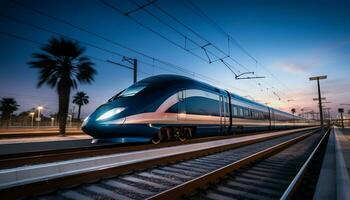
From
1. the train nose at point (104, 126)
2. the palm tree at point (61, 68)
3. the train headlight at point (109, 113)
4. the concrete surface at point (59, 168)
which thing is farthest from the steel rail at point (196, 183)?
the palm tree at point (61, 68)

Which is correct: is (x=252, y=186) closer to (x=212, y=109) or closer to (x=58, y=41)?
(x=212, y=109)

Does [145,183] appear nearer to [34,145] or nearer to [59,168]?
[59,168]

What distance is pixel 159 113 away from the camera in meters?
8.23

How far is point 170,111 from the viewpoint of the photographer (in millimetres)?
8695

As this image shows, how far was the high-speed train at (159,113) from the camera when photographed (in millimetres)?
7523

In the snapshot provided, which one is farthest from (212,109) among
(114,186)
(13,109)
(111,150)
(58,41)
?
(13,109)

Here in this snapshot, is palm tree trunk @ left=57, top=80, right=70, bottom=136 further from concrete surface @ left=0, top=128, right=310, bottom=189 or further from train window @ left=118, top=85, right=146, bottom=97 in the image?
concrete surface @ left=0, top=128, right=310, bottom=189

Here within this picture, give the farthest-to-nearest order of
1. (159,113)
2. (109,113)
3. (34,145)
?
(34,145) < (159,113) < (109,113)

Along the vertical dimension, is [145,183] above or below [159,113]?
below

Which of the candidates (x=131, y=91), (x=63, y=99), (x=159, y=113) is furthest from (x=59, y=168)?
(x=63, y=99)

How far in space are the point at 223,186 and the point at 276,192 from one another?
2.95 ft

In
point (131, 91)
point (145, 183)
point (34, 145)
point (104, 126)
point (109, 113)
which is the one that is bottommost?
point (145, 183)

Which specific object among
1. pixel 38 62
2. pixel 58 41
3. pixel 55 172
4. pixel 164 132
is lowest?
pixel 55 172

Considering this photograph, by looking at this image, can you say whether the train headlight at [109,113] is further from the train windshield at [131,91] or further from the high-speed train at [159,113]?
the train windshield at [131,91]
